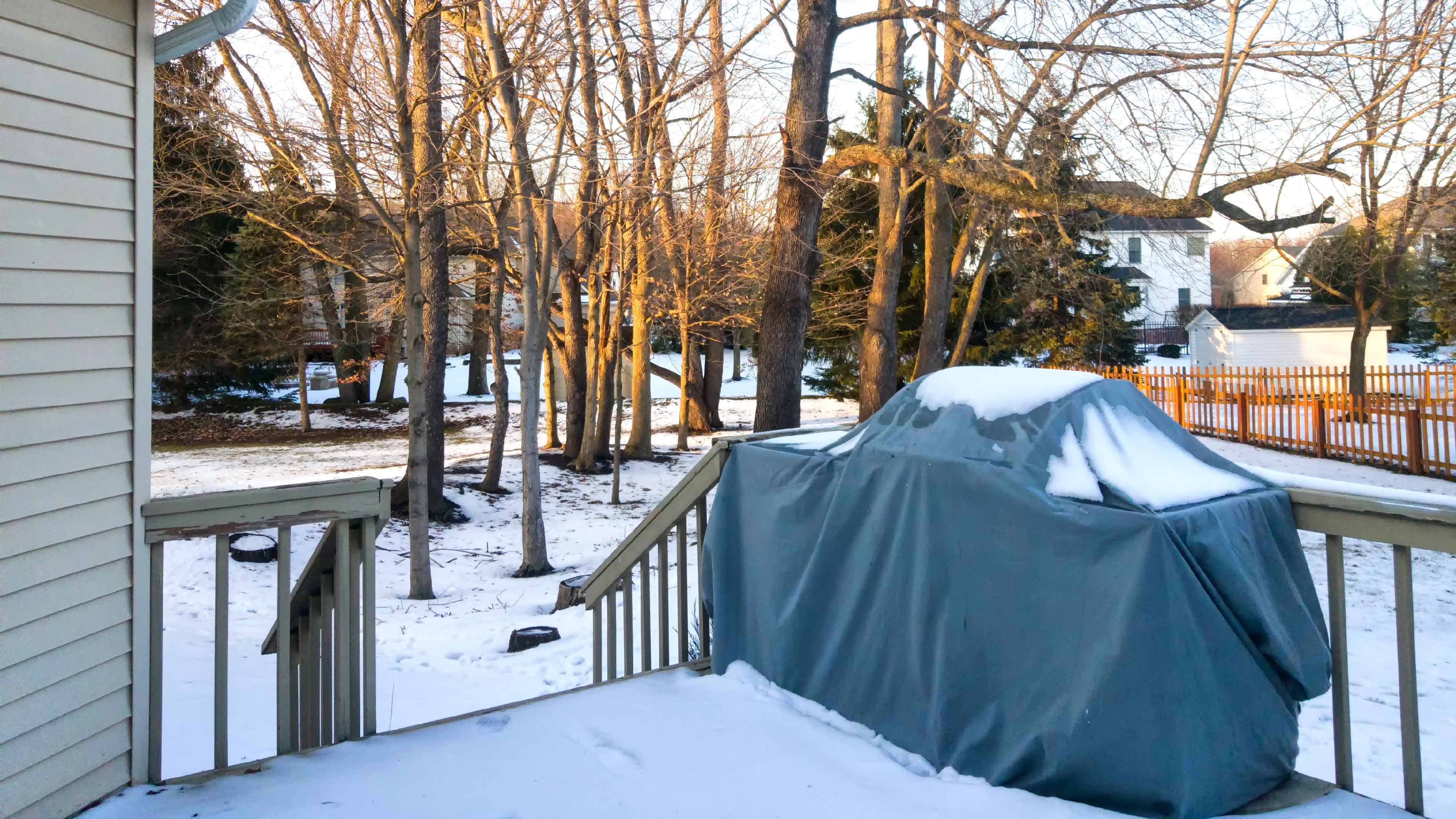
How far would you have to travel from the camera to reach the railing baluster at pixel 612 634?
12.9 feet

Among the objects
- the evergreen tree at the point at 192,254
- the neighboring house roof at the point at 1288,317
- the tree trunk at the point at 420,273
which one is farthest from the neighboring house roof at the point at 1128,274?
the evergreen tree at the point at 192,254

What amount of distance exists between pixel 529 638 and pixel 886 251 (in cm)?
671

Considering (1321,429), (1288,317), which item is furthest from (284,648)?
(1288,317)

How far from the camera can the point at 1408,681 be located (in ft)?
7.19

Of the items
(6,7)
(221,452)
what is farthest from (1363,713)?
(221,452)

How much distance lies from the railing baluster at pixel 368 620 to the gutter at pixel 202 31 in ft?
4.94

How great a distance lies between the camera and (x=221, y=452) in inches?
682

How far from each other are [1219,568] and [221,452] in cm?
1843

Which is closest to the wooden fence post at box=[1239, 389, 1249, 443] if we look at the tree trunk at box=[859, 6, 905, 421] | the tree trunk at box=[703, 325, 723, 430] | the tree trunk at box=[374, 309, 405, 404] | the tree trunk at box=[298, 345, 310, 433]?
the tree trunk at box=[859, 6, 905, 421]

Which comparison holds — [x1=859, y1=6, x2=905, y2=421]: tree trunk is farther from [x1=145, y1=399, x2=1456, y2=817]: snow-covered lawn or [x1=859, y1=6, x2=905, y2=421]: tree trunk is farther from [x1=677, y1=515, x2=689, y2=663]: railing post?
[x1=677, y1=515, x2=689, y2=663]: railing post

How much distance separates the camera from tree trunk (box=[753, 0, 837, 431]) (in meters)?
8.32

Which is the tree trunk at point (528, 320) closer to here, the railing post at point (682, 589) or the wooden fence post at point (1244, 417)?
the railing post at point (682, 589)

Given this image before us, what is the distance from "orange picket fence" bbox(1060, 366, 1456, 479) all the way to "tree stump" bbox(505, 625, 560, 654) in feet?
31.2

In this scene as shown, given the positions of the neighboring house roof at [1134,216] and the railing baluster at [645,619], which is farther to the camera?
the neighboring house roof at [1134,216]
